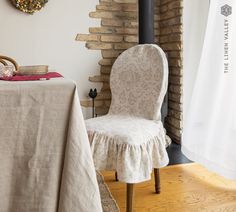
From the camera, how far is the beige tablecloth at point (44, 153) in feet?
2.95

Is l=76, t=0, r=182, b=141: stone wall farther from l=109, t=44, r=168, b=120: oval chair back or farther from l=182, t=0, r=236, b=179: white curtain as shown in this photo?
l=109, t=44, r=168, b=120: oval chair back

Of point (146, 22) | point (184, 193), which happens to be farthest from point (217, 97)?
point (146, 22)

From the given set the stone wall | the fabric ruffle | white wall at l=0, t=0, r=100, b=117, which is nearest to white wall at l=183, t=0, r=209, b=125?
the stone wall

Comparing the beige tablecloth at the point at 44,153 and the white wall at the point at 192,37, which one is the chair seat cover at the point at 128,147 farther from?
the white wall at the point at 192,37

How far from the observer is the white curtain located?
1.90m

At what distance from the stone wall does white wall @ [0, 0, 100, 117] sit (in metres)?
0.08

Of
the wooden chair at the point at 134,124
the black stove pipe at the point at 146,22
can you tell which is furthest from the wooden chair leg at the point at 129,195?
the black stove pipe at the point at 146,22

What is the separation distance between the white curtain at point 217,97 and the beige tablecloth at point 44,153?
128 centimetres

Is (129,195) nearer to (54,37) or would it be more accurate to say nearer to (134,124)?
(134,124)

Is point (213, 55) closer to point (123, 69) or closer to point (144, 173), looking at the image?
point (123, 69)

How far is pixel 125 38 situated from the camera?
117 inches

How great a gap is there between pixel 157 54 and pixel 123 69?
0.28 metres

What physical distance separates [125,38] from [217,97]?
51.5 inches

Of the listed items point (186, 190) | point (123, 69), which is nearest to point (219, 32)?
point (123, 69)
